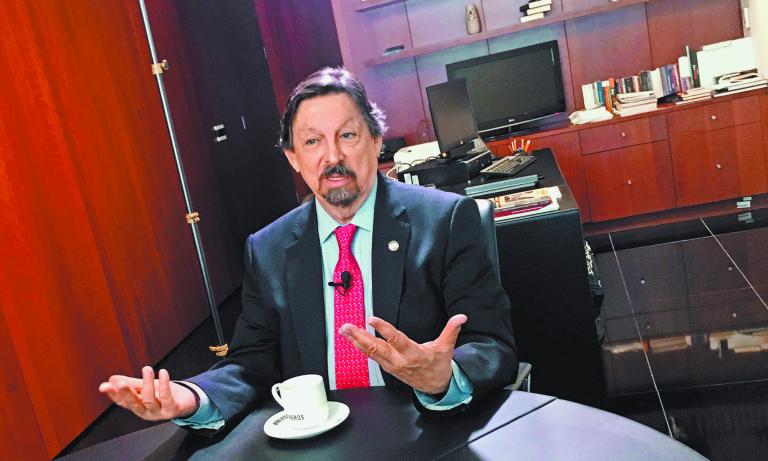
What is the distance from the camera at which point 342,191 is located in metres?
1.85

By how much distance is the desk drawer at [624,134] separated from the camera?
16.9 ft

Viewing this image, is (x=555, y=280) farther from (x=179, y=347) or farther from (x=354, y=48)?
(x=354, y=48)

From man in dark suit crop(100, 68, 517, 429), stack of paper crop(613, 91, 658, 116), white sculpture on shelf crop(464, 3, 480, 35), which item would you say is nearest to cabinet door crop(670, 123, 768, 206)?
stack of paper crop(613, 91, 658, 116)

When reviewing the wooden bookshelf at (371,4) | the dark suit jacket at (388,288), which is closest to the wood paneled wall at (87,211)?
the wooden bookshelf at (371,4)

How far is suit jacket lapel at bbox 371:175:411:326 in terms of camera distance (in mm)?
1754

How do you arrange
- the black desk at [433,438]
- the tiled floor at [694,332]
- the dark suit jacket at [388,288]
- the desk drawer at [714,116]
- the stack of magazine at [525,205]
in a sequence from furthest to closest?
1. the desk drawer at [714,116]
2. the stack of magazine at [525,205]
3. the tiled floor at [694,332]
4. the dark suit jacket at [388,288]
5. the black desk at [433,438]

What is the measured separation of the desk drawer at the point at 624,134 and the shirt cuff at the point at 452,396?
4.16 meters

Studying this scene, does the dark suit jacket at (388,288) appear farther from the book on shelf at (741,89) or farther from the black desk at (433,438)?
the book on shelf at (741,89)

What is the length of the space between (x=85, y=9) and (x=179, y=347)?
2.04 m

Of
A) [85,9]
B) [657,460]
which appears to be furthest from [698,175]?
[657,460]

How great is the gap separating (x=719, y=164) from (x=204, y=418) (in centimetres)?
453

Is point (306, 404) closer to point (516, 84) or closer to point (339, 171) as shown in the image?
point (339, 171)

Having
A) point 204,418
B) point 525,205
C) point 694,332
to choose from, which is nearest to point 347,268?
point 204,418

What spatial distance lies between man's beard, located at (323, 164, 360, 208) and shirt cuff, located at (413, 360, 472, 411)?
610 mm
